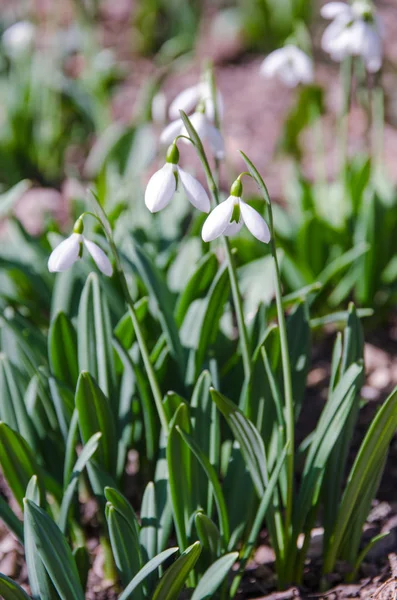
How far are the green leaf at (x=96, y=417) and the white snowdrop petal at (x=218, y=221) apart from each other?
0.46m

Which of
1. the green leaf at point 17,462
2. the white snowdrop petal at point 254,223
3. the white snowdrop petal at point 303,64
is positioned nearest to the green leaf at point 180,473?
the green leaf at point 17,462

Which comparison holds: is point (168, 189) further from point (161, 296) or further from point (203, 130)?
point (161, 296)

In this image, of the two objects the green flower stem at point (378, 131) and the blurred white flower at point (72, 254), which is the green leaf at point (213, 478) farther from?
the green flower stem at point (378, 131)

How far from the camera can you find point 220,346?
6.21ft

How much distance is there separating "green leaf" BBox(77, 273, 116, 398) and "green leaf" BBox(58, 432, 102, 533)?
225 millimetres

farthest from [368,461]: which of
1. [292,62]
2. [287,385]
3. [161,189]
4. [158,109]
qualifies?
[158,109]

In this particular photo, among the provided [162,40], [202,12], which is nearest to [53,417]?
[162,40]

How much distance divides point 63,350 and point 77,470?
0.37 meters

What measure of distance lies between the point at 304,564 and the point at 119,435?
1.81ft

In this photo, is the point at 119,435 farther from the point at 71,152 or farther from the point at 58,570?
the point at 71,152

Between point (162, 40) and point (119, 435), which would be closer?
point (119, 435)

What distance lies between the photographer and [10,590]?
4.25 ft

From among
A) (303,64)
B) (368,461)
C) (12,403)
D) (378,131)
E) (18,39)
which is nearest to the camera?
(368,461)

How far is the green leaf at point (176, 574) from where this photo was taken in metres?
1.32
